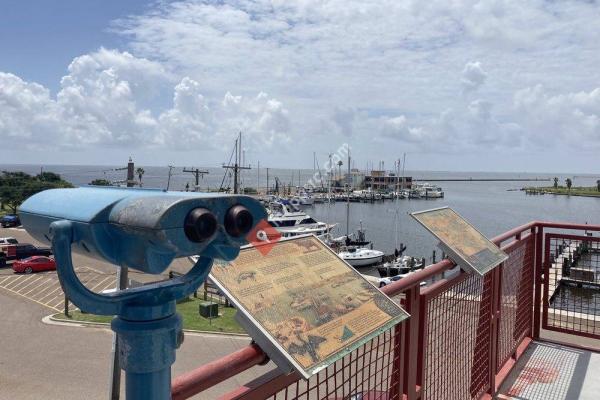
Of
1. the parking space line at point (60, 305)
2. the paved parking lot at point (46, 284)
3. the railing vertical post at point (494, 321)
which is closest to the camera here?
the railing vertical post at point (494, 321)

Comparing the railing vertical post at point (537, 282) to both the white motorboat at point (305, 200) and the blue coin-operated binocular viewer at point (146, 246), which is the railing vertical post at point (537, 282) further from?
the white motorboat at point (305, 200)

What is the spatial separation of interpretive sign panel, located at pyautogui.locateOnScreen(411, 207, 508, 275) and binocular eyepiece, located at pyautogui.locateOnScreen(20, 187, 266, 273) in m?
2.15

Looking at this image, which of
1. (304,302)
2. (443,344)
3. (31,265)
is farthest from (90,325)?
(304,302)

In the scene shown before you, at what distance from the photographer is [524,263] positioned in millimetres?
5211

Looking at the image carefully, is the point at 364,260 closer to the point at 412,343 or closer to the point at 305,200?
the point at 412,343

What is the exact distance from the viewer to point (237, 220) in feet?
4.36

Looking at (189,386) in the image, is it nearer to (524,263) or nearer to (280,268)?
(280,268)

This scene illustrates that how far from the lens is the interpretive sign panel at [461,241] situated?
3.23 m

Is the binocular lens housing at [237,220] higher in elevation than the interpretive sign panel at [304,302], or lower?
higher

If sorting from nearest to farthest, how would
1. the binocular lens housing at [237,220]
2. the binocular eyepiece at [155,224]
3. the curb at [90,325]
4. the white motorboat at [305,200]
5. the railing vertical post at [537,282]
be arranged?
the binocular eyepiece at [155,224]
the binocular lens housing at [237,220]
the railing vertical post at [537,282]
the curb at [90,325]
the white motorboat at [305,200]

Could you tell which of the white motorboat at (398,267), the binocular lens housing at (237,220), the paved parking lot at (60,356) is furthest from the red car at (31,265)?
the binocular lens housing at (237,220)

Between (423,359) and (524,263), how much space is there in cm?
294

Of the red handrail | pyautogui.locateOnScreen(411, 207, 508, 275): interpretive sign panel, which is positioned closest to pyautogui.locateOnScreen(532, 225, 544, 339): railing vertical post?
pyautogui.locateOnScreen(411, 207, 508, 275): interpretive sign panel

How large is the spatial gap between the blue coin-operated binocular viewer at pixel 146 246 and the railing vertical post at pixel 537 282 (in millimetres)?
4926
